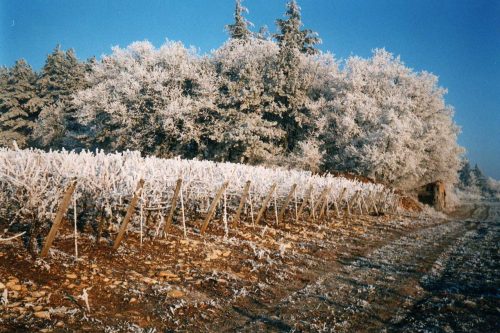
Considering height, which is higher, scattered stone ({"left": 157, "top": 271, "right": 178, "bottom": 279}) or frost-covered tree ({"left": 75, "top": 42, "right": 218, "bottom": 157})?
frost-covered tree ({"left": 75, "top": 42, "right": 218, "bottom": 157})

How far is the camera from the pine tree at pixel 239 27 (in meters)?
46.0

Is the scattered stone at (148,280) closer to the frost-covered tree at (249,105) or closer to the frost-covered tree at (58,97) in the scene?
the frost-covered tree at (249,105)

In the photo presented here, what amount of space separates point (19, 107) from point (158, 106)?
2873 centimetres

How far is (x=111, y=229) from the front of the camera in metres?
10.3

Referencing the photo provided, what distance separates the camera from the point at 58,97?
49.5 meters

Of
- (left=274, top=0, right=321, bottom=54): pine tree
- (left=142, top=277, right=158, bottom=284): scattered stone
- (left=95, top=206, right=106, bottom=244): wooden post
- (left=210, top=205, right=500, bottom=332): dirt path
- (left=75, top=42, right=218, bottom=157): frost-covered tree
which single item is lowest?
(left=142, top=277, right=158, bottom=284): scattered stone

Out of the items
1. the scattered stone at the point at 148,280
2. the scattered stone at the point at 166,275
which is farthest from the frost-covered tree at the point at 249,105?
the scattered stone at the point at 148,280

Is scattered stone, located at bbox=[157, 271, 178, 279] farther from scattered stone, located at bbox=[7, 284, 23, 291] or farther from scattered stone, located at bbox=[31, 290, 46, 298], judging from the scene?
scattered stone, located at bbox=[7, 284, 23, 291]

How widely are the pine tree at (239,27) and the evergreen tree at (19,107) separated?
29288 millimetres

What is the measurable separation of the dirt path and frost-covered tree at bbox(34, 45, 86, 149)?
126ft

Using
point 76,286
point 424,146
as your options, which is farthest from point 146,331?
point 424,146

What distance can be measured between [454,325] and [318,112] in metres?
30.1

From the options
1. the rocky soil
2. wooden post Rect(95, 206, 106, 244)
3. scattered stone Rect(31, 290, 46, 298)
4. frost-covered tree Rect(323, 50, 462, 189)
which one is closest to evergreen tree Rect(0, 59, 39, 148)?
frost-covered tree Rect(323, 50, 462, 189)

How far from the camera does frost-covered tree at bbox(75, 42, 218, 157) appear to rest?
107 ft
